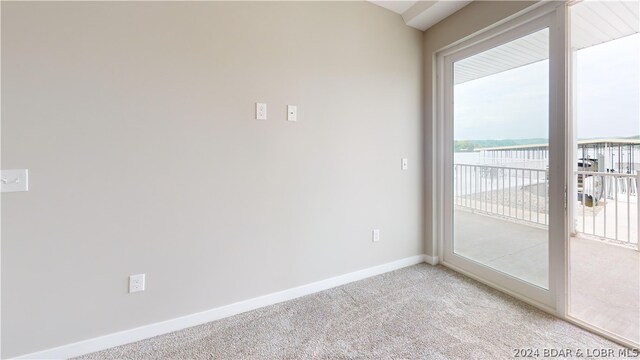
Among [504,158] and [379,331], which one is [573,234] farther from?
[379,331]

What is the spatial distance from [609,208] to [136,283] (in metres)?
4.53

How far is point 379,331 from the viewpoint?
1776 mm

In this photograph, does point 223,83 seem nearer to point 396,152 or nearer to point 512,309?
point 396,152

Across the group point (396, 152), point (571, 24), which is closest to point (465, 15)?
point (571, 24)

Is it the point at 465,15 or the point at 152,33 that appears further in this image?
the point at 465,15

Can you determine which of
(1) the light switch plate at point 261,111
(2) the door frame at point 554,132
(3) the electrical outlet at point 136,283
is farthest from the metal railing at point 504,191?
(3) the electrical outlet at point 136,283

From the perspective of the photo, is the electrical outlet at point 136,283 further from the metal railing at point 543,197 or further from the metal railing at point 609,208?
the metal railing at point 609,208

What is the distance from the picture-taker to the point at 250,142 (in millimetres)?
1990

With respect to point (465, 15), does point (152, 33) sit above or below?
below

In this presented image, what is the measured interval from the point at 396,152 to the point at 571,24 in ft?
5.10

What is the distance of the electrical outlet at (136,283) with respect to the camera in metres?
1.66

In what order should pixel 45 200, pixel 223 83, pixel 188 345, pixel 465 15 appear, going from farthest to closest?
pixel 465 15 → pixel 223 83 → pixel 188 345 → pixel 45 200

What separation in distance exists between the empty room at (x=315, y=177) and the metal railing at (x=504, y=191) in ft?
0.06

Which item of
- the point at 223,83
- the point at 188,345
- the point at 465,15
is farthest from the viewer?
the point at 465,15
